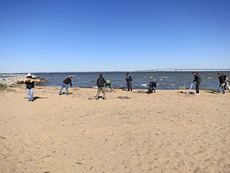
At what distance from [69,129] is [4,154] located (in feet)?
7.08

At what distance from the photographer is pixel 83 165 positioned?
371 centimetres

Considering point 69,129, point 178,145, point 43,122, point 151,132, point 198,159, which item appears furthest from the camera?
point 43,122

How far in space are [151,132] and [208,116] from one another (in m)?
3.60

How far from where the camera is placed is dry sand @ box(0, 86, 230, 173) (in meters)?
3.65

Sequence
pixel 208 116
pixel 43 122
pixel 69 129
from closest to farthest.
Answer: pixel 69 129
pixel 43 122
pixel 208 116

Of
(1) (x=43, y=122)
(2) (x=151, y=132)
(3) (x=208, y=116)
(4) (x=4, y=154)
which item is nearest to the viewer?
(4) (x=4, y=154)

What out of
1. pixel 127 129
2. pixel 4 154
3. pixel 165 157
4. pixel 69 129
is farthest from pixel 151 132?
pixel 4 154

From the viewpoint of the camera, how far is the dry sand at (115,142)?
3.65m

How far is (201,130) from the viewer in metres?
5.57

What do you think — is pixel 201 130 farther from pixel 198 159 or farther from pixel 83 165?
pixel 83 165

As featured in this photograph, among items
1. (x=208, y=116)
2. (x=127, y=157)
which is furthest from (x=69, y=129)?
(x=208, y=116)

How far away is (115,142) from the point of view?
483cm

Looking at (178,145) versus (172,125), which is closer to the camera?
(178,145)

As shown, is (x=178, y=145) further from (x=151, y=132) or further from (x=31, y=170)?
(x=31, y=170)
